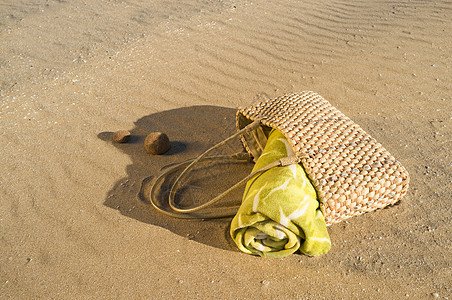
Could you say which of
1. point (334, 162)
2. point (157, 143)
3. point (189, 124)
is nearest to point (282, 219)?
point (334, 162)

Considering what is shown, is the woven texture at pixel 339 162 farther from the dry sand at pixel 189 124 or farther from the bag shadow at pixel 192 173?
the bag shadow at pixel 192 173

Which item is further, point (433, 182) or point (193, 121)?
point (193, 121)

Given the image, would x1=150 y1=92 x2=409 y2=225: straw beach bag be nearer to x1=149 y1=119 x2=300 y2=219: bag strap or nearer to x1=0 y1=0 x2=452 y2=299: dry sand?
x1=149 y1=119 x2=300 y2=219: bag strap

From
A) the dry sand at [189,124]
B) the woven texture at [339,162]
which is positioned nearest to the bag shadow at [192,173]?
the dry sand at [189,124]

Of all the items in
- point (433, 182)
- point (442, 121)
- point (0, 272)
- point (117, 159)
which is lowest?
point (0, 272)

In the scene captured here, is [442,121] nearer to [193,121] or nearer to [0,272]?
[193,121]

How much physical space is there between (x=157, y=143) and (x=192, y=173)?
15.3 inches

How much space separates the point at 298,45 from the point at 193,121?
1.96 metres

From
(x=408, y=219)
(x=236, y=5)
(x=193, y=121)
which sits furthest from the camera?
(x=236, y=5)

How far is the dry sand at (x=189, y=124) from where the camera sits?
1.94 m

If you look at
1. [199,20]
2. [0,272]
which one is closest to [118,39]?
[199,20]

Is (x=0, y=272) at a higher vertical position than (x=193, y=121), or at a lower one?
lower

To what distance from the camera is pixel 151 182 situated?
2613 millimetres

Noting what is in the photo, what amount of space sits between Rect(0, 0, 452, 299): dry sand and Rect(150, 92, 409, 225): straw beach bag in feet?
0.75
